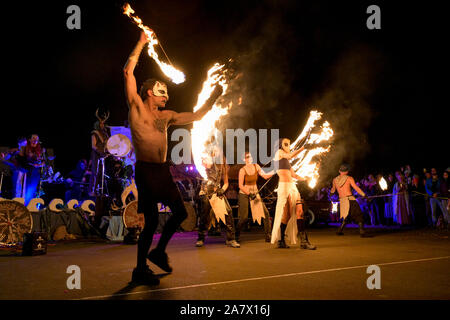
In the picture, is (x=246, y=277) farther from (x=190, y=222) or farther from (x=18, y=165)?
(x=190, y=222)

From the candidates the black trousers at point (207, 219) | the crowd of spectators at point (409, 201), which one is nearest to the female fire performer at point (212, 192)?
the black trousers at point (207, 219)

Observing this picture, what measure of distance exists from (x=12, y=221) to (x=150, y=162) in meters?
5.73

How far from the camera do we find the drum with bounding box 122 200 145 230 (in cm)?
923

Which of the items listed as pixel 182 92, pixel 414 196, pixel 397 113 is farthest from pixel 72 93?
pixel 397 113

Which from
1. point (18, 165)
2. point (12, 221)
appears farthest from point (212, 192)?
point (18, 165)

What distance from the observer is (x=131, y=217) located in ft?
30.7

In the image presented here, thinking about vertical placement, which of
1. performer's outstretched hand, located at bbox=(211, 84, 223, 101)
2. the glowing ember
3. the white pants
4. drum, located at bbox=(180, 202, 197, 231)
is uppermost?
performer's outstretched hand, located at bbox=(211, 84, 223, 101)

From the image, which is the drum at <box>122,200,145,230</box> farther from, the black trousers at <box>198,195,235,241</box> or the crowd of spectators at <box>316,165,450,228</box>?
the crowd of spectators at <box>316,165,450,228</box>

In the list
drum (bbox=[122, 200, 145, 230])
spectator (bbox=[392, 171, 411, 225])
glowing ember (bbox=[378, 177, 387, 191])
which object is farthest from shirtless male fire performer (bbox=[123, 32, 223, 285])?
glowing ember (bbox=[378, 177, 387, 191])

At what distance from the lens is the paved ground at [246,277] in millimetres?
3086

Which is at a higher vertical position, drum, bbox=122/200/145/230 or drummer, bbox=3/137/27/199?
drummer, bbox=3/137/27/199

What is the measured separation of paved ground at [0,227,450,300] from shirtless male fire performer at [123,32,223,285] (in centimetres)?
39

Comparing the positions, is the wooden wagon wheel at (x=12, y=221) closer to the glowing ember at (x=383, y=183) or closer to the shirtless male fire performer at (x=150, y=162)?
the shirtless male fire performer at (x=150, y=162)

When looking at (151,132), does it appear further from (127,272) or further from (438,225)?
(438,225)
